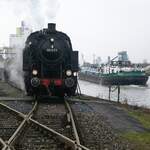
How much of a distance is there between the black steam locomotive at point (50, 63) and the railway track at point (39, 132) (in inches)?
164

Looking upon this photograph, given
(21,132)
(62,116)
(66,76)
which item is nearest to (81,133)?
(21,132)

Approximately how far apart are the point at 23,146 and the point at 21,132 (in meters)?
1.38

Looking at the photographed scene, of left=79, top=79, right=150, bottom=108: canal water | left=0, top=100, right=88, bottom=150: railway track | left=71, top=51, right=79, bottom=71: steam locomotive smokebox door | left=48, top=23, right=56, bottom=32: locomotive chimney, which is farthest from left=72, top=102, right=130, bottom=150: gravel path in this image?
left=79, top=79, right=150, bottom=108: canal water

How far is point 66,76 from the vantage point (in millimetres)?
18688

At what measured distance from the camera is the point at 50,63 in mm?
18531

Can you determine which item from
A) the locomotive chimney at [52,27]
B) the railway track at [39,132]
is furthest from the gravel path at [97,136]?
the locomotive chimney at [52,27]

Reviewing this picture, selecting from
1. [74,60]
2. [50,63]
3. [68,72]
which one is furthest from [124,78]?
[50,63]

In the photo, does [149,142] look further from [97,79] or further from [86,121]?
[97,79]

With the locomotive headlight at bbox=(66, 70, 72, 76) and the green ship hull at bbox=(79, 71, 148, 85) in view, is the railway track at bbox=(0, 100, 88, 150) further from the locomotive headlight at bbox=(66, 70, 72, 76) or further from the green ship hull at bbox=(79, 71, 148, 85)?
the green ship hull at bbox=(79, 71, 148, 85)

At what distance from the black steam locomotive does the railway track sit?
4.17m

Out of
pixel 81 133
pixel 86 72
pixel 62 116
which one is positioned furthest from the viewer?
pixel 86 72

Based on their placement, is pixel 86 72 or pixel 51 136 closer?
pixel 51 136

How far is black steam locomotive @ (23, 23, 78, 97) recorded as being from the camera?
18.4 meters

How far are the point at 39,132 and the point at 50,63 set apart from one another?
879 centimetres
